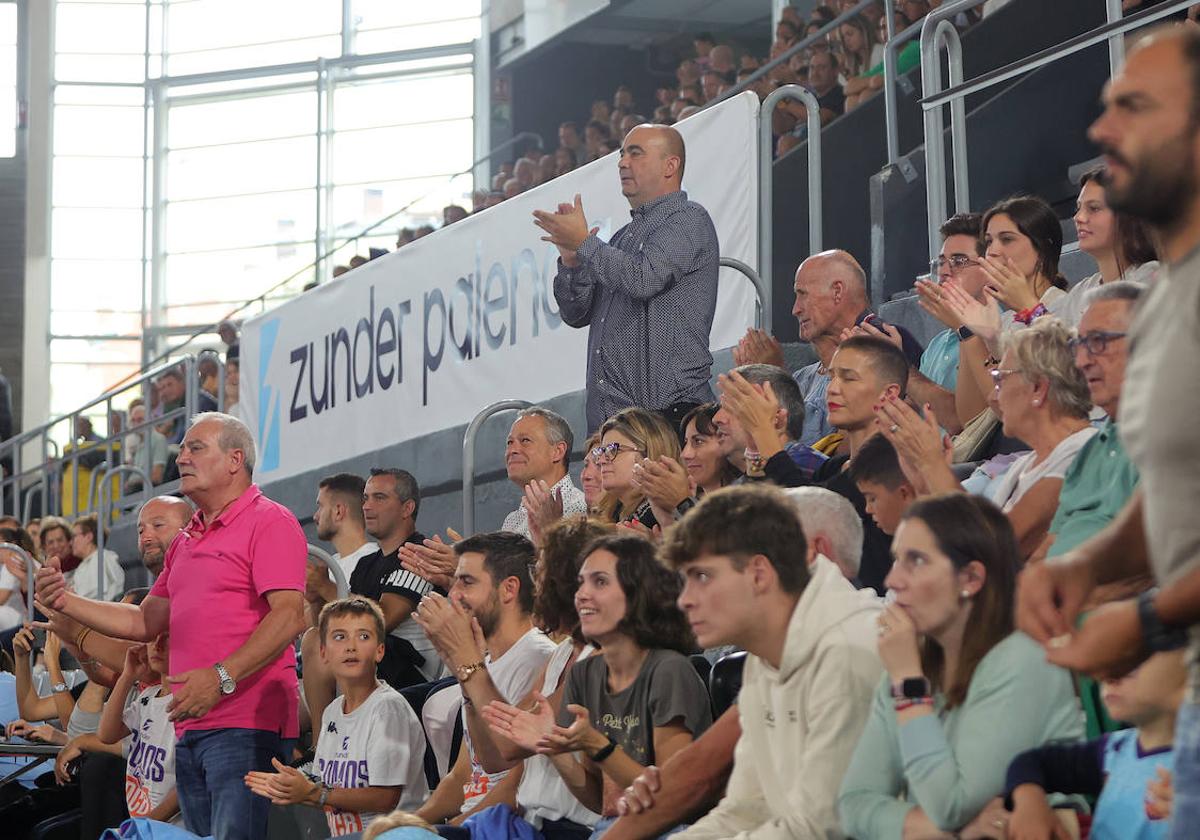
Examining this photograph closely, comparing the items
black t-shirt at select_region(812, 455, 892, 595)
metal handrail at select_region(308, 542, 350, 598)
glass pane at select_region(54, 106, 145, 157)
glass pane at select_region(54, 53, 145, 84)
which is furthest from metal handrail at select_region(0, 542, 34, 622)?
glass pane at select_region(54, 53, 145, 84)

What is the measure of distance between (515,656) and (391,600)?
54.3 inches

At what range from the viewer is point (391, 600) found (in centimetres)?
610

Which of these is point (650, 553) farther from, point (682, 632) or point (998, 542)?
point (998, 542)

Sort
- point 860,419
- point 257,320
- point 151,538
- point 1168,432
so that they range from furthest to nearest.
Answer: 1. point 257,320
2. point 151,538
3. point 860,419
4. point 1168,432

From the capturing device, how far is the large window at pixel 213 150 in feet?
60.2

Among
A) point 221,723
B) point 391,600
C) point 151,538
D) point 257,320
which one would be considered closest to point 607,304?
point 391,600

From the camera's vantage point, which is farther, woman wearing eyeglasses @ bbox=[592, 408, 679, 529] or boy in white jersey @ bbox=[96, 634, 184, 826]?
boy in white jersey @ bbox=[96, 634, 184, 826]

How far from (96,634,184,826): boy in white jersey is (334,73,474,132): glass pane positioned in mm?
12053

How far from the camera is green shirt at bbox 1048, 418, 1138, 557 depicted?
3.20 meters

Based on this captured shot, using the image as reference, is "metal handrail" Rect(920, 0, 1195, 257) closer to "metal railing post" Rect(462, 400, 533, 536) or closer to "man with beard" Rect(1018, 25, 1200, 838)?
"metal railing post" Rect(462, 400, 533, 536)

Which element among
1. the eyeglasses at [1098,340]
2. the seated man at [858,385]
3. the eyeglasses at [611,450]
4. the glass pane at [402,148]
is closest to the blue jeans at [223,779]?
the eyeglasses at [611,450]

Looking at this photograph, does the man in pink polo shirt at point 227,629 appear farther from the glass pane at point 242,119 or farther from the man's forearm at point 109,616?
the glass pane at point 242,119

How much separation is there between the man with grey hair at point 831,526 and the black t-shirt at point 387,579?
2457mm

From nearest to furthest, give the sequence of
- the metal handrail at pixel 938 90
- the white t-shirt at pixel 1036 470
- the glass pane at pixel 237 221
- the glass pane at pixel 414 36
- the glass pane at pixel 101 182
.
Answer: the white t-shirt at pixel 1036 470
the metal handrail at pixel 938 90
the glass pane at pixel 414 36
the glass pane at pixel 237 221
the glass pane at pixel 101 182
